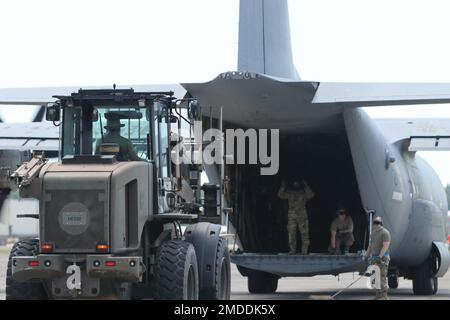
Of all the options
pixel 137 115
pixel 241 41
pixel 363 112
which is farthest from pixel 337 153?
pixel 137 115

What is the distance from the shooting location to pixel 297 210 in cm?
2297

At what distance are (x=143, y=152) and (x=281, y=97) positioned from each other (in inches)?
245

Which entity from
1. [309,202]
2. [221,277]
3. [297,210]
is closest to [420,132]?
[309,202]

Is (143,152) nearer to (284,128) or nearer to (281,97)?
(281,97)

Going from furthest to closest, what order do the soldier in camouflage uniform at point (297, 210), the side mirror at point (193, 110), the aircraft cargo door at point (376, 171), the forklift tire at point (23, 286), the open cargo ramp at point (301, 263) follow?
the soldier in camouflage uniform at point (297, 210)
the open cargo ramp at point (301, 263)
the aircraft cargo door at point (376, 171)
the side mirror at point (193, 110)
the forklift tire at point (23, 286)

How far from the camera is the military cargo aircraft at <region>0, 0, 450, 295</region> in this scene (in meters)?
19.4

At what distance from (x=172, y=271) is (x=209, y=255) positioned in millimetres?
1419

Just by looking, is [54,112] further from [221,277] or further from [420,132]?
[420,132]

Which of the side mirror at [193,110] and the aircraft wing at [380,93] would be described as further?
the aircraft wing at [380,93]

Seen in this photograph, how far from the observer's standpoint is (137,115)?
13789 millimetres

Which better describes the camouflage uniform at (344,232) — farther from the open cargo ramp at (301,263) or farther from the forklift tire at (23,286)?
the forklift tire at (23,286)

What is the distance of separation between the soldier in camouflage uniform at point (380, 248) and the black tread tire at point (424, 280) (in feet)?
13.2

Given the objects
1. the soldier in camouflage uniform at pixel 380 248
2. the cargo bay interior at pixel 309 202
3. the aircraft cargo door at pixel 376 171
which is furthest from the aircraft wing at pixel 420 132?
the soldier in camouflage uniform at pixel 380 248

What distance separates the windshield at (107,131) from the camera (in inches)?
539
